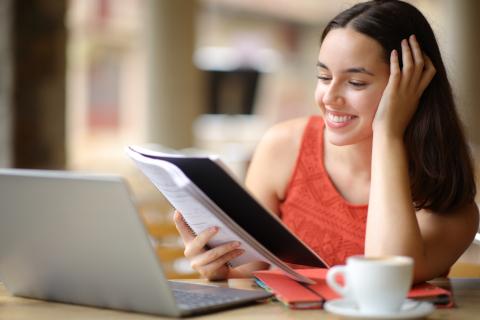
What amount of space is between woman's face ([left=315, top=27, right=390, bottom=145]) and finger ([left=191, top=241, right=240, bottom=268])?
389 mm

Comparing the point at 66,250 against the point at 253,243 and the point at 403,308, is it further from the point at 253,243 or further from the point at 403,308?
the point at 403,308

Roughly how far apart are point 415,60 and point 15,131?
118 inches

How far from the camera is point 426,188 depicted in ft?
6.12

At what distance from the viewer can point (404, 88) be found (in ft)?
6.05

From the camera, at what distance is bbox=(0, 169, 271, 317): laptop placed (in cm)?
130

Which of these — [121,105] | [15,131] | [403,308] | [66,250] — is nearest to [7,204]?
[66,250]

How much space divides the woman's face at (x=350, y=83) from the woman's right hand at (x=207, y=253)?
0.37 meters

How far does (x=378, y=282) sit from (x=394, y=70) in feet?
2.14

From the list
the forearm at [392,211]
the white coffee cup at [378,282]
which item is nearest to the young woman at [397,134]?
the forearm at [392,211]

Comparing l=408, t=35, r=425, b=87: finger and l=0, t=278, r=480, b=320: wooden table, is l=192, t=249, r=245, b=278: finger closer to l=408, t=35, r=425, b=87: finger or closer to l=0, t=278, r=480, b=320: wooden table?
l=0, t=278, r=480, b=320: wooden table

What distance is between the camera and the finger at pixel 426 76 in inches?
73.4

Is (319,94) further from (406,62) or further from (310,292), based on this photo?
(310,292)

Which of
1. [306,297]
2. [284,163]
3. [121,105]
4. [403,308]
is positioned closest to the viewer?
[403,308]

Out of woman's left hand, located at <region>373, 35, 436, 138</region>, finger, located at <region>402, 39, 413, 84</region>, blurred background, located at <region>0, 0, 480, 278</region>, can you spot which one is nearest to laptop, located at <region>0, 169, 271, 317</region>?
woman's left hand, located at <region>373, 35, 436, 138</region>
